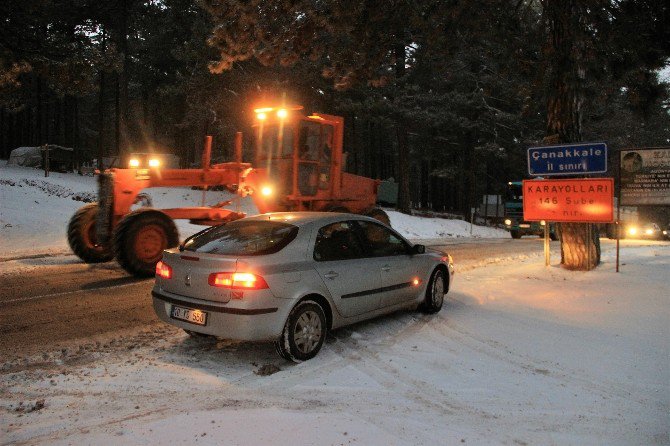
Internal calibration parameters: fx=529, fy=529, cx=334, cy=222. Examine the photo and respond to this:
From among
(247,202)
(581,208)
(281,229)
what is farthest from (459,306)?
(247,202)

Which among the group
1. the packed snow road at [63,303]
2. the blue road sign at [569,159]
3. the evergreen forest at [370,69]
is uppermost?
the evergreen forest at [370,69]

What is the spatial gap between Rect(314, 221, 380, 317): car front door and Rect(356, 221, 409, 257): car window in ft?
0.65

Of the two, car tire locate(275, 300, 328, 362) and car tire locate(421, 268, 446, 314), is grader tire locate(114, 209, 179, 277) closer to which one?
car tire locate(421, 268, 446, 314)

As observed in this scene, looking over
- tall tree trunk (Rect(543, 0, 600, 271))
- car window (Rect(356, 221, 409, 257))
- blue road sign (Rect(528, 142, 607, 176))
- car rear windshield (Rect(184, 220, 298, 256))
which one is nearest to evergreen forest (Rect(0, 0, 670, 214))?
tall tree trunk (Rect(543, 0, 600, 271))

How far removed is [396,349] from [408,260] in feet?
4.84

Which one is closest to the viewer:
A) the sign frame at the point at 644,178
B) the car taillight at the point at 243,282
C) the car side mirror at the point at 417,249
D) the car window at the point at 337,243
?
the car taillight at the point at 243,282

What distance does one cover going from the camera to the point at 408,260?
7.08m

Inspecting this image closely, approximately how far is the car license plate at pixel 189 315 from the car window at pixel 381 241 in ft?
7.27

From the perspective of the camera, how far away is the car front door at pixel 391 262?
6.56 m

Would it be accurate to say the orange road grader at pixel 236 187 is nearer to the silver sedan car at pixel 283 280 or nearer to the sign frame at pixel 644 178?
the silver sedan car at pixel 283 280

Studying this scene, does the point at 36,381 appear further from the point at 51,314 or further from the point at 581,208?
the point at 581,208

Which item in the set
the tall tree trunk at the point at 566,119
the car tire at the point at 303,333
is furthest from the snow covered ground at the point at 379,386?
the tall tree trunk at the point at 566,119

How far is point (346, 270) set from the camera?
5.96 meters

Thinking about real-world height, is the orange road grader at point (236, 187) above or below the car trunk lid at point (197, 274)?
above
